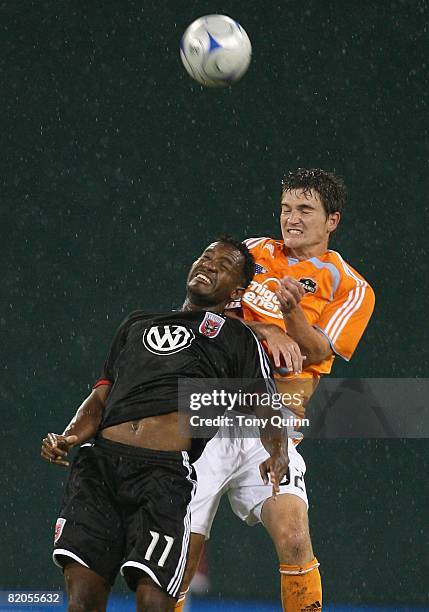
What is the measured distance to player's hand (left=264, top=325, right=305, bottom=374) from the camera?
3.80 metres

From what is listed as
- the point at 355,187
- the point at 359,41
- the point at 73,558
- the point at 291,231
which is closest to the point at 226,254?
the point at 291,231

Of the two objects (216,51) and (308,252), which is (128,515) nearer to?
(308,252)

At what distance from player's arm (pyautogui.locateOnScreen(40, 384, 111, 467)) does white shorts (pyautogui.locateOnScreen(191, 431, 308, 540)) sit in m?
0.69

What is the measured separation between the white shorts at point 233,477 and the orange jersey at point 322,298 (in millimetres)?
405

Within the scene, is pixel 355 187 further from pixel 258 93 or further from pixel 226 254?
pixel 226 254

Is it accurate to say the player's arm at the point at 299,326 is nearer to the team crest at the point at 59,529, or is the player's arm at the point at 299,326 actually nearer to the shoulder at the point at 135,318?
the shoulder at the point at 135,318

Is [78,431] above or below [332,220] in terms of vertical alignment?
below

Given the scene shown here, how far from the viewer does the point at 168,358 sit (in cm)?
352

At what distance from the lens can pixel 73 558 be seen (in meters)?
3.11

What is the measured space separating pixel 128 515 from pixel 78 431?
40 centimetres

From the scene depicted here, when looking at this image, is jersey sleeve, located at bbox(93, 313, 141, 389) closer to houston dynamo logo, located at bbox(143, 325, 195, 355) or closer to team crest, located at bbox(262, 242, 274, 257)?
houston dynamo logo, located at bbox(143, 325, 195, 355)

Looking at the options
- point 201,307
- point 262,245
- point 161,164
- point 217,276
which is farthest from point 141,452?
point 161,164

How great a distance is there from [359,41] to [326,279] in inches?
117

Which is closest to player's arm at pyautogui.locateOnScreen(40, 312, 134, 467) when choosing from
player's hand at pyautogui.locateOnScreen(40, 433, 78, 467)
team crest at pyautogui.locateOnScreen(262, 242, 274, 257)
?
player's hand at pyautogui.locateOnScreen(40, 433, 78, 467)
